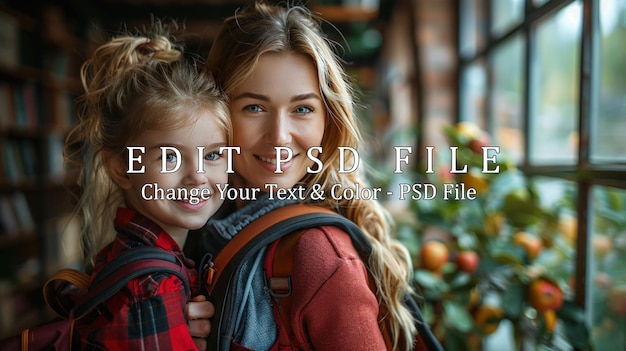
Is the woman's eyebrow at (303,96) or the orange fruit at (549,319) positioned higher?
the woman's eyebrow at (303,96)

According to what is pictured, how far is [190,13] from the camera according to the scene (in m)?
2.12

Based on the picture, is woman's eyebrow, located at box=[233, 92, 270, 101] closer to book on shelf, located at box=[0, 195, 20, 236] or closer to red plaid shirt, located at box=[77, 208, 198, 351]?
red plaid shirt, located at box=[77, 208, 198, 351]

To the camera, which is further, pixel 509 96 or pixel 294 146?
pixel 509 96

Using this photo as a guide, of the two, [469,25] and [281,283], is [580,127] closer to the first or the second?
[281,283]

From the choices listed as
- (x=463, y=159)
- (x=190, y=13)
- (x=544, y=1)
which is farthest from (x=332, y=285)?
(x=190, y=13)

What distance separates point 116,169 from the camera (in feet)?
1.80

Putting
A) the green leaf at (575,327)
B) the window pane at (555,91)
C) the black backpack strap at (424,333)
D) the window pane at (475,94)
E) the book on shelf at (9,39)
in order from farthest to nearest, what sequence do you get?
the book on shelf at (9,39) → the window pane at (475,94) → the window pane at (555,91) → the green leaf at (575,327) → the black backpack strap at (424,333)

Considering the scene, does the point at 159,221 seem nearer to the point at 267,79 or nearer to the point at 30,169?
the point at 267,79

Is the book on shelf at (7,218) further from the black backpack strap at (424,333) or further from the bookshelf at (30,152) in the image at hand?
the black backpack strap at (424,333)

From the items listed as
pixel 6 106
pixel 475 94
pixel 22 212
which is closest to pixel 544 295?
pixel 475 94

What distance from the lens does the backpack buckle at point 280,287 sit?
549mm

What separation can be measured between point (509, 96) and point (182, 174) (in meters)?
1.54

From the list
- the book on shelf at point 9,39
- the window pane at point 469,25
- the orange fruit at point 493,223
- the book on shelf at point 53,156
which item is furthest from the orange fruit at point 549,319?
the book on shelf at point 53,156

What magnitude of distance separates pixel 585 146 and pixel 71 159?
89cm
